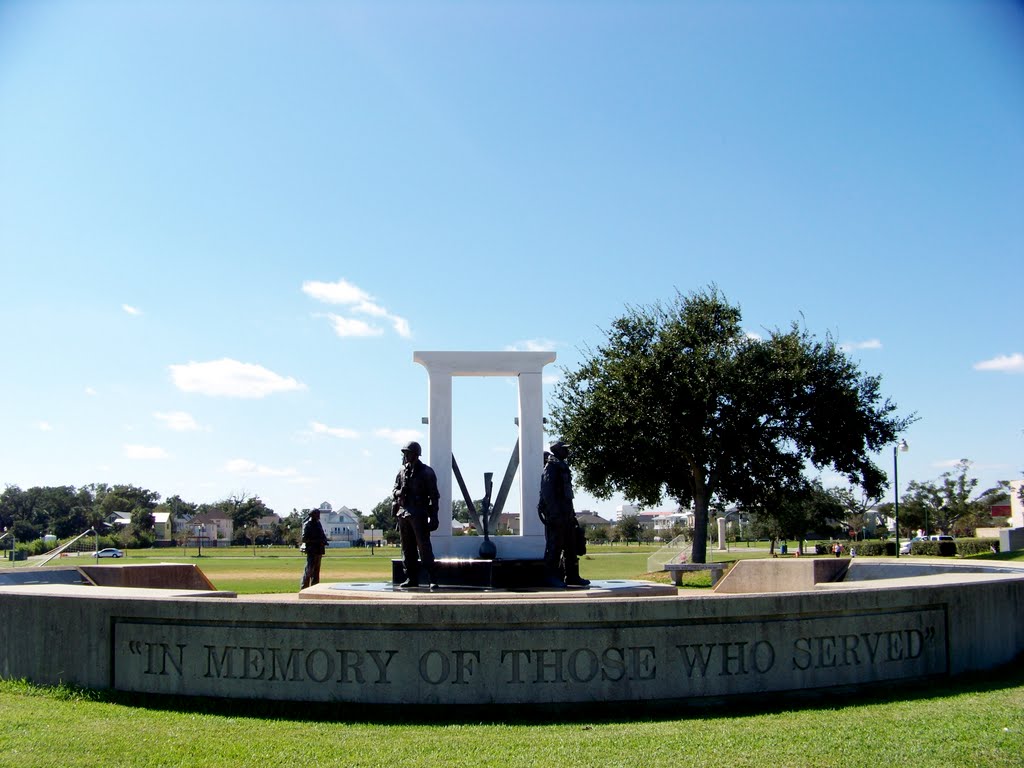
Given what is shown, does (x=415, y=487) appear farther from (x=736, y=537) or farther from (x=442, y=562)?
(x=736, y=537)

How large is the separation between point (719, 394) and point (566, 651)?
2271 centimetres

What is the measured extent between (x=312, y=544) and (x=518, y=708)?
10.2m

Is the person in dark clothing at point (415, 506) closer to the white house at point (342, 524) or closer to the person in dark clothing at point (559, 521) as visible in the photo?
the person in dark clothing at point (559, 521)

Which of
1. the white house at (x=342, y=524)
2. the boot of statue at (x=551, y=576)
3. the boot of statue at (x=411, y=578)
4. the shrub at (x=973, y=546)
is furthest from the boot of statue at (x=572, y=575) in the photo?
the white house at (x=342, y=524)

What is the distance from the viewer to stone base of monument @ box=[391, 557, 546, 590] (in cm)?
1163

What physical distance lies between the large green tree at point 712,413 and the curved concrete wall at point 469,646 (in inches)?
826

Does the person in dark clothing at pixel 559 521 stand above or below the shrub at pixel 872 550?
above

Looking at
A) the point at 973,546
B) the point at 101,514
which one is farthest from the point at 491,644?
the point at 101,514

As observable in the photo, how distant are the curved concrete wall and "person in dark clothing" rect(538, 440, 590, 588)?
13.2 ft

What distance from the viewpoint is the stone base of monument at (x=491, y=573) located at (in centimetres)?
1163

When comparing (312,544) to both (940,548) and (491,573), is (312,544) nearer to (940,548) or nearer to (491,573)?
(491,573)

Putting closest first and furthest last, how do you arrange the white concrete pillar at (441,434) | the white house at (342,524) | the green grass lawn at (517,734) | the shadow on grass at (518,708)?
the green grass lawn at (517,734)
the shadow on grass at (518,708)
the white concrete pillar at (441,434)
the white house at (342,524)

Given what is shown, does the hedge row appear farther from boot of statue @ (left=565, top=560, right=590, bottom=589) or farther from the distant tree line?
the distant tree line

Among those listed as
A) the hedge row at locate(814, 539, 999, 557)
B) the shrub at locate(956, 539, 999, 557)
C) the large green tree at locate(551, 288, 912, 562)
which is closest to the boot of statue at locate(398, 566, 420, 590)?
the large green tree at locate(551, 288, 912, 562)
